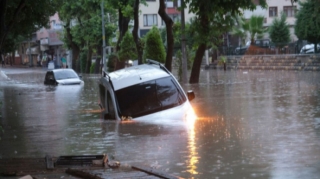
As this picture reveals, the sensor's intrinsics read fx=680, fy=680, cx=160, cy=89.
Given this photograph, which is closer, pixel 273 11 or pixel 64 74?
pixel 64 74

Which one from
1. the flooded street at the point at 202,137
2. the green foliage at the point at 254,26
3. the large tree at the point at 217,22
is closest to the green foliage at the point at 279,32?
A: the green foliage at the point at 254,26

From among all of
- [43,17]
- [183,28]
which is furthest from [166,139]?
[183,28]

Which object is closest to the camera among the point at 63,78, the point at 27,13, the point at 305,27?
the point at 27,13

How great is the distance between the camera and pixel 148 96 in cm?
1700

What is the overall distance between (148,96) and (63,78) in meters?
26.1

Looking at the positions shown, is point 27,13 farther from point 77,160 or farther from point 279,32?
point 279,32

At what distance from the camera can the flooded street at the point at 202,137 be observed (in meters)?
11.0

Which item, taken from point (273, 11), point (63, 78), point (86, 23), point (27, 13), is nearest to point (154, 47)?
point (63, 78)

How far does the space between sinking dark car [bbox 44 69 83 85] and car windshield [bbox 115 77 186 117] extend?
24.2 meters

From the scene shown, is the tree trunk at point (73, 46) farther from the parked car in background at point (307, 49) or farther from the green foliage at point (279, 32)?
the parked car in background at point (307, 49)

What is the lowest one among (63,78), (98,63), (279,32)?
(63,78)

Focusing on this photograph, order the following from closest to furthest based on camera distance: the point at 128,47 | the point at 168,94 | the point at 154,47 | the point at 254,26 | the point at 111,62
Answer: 1. the point at 168,94
2. the point at 154,47
3. the point at 128,47
4. the point at 111,62
5. the point at 254,26

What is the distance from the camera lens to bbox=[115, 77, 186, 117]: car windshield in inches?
665

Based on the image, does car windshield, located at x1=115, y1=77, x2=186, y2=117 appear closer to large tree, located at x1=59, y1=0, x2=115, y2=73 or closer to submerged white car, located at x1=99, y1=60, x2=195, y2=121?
submerged white car, located at x1=99, y1=60, x2=195, y2=121
